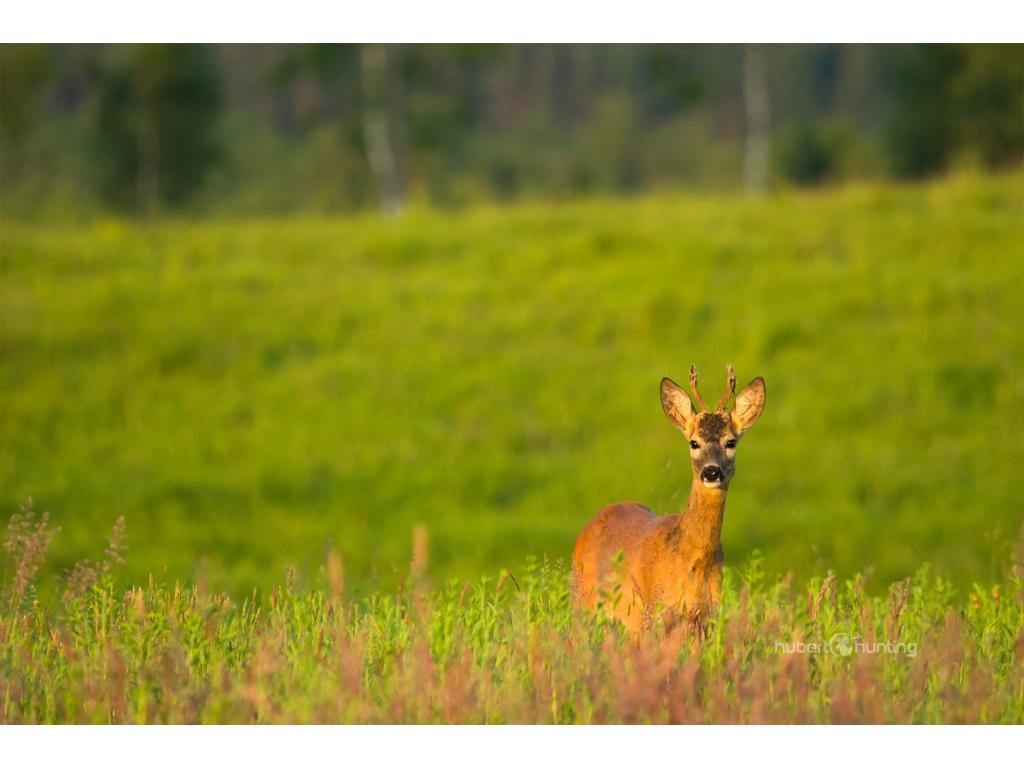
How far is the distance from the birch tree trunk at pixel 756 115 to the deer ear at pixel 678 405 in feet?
62.1

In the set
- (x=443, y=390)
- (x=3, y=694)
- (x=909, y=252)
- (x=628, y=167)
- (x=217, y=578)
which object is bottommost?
(x=3, y=694)

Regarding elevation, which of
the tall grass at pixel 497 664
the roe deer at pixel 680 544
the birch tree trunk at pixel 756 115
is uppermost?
the birch tree trunk at pixel 756 115

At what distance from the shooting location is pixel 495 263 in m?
16.3

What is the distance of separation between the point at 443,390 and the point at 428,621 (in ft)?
31.6

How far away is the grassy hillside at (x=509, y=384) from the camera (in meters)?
12.7

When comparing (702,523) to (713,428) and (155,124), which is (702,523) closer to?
(713,428)

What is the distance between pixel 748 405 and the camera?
163 inches

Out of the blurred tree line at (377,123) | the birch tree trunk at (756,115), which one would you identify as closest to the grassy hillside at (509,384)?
the blurred tree line at (377,123)

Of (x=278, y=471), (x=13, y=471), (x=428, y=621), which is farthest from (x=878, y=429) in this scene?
(x=428, y=621)

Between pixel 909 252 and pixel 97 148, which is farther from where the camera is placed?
pixel 97 148

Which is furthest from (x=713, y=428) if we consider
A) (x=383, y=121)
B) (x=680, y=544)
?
(x=383, y=121)

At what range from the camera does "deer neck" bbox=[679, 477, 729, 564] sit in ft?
14.6

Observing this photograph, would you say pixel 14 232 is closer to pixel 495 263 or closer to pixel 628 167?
pixel 495 263

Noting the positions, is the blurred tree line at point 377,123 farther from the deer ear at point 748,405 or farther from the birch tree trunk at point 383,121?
the deer ear at point 748,405
